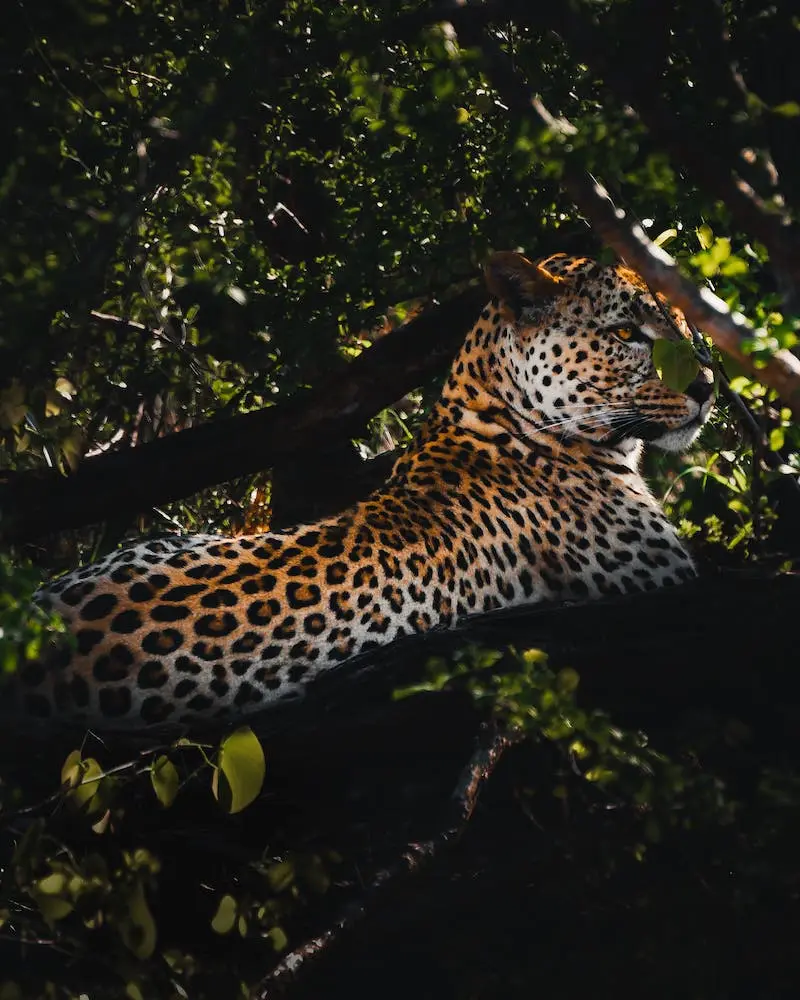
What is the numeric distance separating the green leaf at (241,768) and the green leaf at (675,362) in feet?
5.49

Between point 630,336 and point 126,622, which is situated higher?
point 630,336

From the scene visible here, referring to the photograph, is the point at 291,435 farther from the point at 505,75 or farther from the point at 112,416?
the point at 505,75

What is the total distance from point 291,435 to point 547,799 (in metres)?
2.89

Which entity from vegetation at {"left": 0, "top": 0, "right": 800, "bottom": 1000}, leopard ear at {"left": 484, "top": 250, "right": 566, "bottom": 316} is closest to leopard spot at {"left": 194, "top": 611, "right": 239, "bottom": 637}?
vegetation at {"left": 0, "top": 0, "right": 800, "bottom": 1000}

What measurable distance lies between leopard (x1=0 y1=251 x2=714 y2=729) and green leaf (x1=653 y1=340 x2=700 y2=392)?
14.1 inches

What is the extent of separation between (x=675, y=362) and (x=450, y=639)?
1.38 meters

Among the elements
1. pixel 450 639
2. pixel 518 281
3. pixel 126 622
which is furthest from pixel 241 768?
pixel 518 281

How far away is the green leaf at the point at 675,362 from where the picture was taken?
13.8 feet

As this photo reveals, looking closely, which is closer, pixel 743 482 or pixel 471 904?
pixel 471 904

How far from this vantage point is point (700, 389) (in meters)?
6.27

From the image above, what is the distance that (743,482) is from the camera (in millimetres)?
6773

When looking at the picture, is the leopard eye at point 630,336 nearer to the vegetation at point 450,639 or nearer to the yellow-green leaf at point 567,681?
the vegetation at point 450,639

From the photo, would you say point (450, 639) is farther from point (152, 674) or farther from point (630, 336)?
point (630, 336)

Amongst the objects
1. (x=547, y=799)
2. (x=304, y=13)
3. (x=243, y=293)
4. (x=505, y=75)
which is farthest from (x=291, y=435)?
(x=505, y=75)
